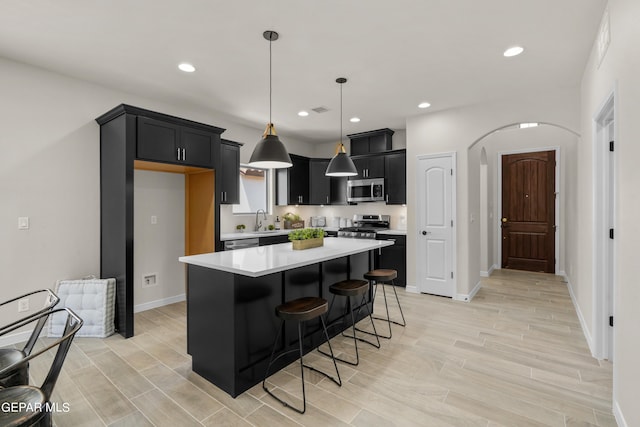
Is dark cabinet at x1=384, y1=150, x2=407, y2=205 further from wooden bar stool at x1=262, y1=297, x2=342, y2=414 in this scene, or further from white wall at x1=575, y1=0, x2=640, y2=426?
wooden bar stool at x1=262, y1=297, x2=342, y2=414

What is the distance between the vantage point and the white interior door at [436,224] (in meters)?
4.73

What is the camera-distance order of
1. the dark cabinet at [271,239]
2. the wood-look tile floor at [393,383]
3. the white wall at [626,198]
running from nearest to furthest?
the white wall at [626,198], the wood-look tile floor at [393,383], the dark cabinet at [271,239]

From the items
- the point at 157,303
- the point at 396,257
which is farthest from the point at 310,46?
the point at 157,303

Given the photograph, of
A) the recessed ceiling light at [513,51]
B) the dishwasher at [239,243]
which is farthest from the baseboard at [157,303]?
the recessed ceiling light at [513,51]

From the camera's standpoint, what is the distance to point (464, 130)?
4602 millimetres

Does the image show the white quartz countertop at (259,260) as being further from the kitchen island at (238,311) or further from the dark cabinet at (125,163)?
the dark cabinet at (125,163)

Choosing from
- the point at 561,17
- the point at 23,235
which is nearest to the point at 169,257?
the point at 23,235

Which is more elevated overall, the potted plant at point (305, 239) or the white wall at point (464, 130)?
the white wall at point (464, 130)

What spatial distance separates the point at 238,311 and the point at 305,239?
1.08 m

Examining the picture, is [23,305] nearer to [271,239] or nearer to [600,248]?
[271,239]

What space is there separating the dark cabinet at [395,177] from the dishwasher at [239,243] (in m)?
2.49

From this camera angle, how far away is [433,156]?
16.0 ft

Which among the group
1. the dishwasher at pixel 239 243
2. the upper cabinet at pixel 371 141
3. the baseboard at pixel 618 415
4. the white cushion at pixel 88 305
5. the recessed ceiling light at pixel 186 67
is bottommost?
the baseboard at pixel 618 415

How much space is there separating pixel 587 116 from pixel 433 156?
6.21ft
